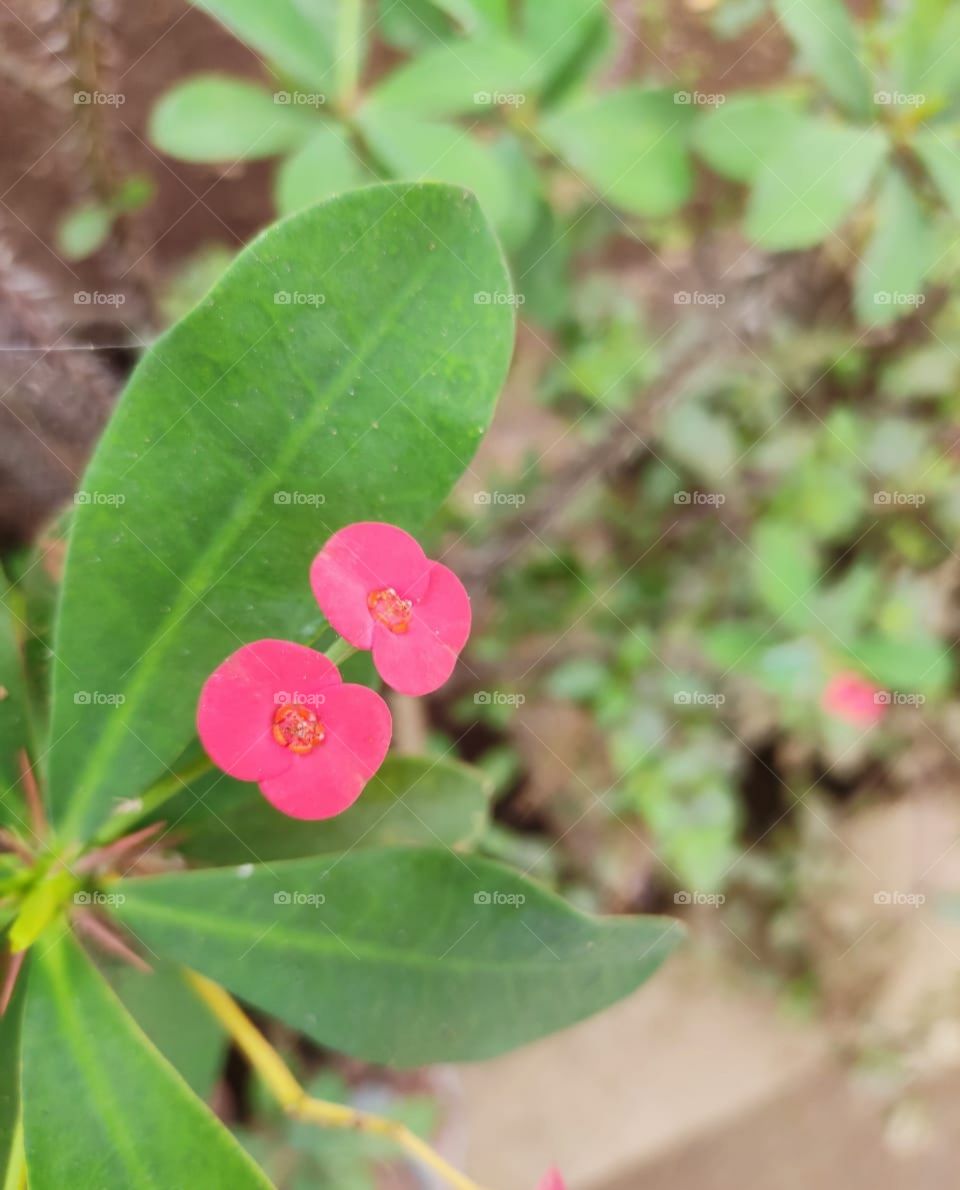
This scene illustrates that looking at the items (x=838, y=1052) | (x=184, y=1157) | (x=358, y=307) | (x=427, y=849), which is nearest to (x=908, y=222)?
(x=358, y=307)

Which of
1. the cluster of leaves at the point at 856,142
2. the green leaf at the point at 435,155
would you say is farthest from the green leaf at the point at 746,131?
the green leaf at the point at 435,155

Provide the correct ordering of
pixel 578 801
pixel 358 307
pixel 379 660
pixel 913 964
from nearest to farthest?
1. pixel 379 660
2. pixel 358 307
3. pixel 578 801
4. pixel 913 964

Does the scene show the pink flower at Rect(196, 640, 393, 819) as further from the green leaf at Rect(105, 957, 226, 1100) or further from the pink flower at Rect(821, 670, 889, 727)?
the pink flower at Rect(821, 670, 889, 727)

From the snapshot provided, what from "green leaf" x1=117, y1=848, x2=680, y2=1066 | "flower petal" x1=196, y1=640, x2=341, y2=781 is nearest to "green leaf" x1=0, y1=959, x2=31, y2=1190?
"green leaf" x1=117, y1=848, x2=680, y2=1066

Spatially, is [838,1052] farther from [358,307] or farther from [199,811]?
[358,307]

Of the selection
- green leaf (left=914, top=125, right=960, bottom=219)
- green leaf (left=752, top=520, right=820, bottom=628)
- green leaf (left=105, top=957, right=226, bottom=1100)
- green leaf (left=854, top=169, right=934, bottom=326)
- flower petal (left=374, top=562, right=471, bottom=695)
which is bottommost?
green leaf (left=105, top=957, right=226, bottom=1100)

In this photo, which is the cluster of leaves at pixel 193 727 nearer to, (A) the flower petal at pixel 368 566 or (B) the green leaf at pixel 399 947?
(B) the green leaf at pixel 399 947
